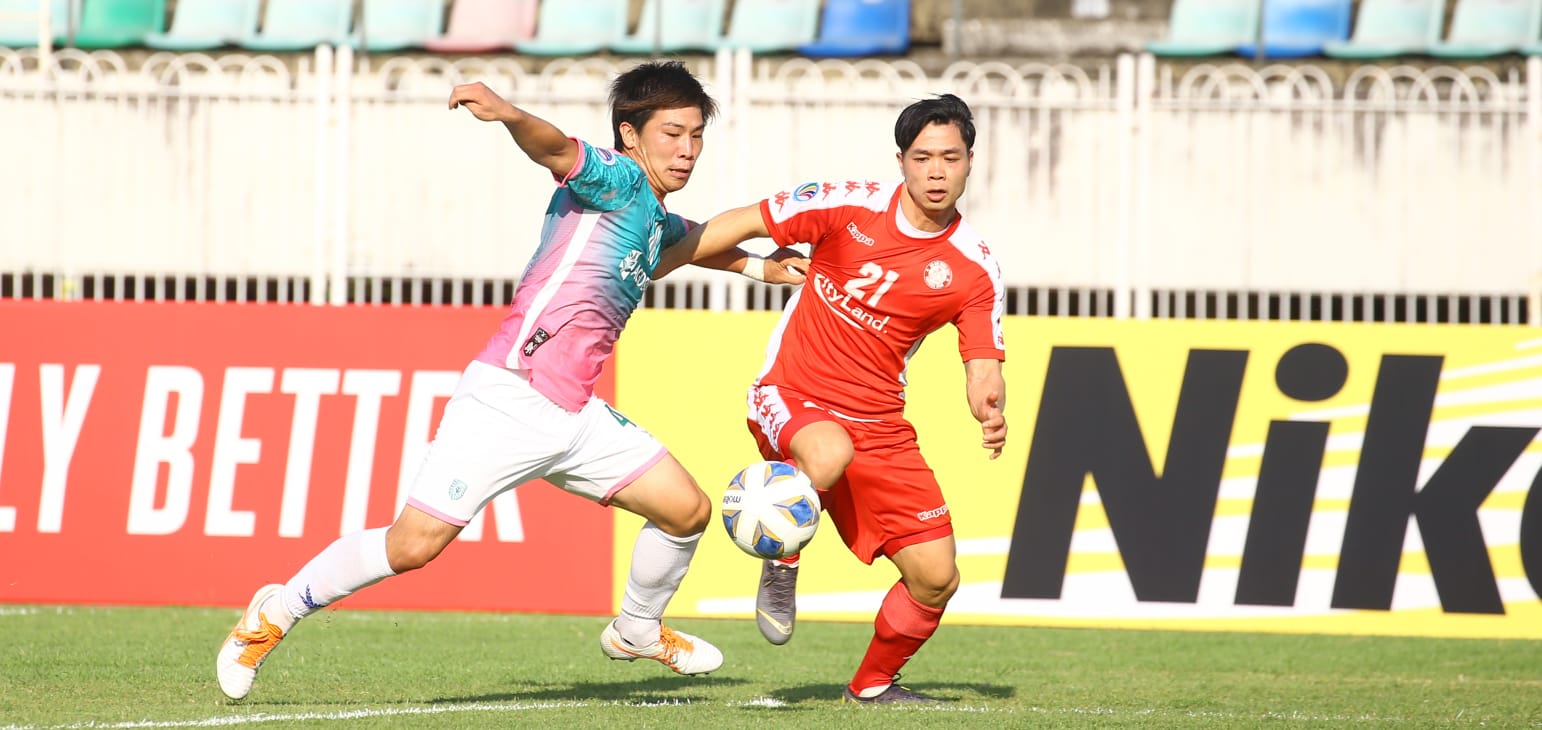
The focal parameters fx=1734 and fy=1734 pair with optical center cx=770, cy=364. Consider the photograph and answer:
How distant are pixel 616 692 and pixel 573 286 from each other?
168 centimetres

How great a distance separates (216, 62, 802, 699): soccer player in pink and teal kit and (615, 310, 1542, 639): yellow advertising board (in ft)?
10.3

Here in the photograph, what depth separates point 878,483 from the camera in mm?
6422

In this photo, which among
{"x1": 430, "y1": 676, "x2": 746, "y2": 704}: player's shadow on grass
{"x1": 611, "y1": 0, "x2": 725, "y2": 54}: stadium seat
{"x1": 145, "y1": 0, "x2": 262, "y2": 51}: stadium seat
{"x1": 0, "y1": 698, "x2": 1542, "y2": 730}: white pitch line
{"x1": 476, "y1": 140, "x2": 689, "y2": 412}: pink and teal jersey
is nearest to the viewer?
{"x1": 0, "y1": 698, "x2": 1542, "y2": 730}: white pitch line

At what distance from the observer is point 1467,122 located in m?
11.5

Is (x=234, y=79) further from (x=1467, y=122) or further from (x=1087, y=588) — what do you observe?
(x=1467, y=122)

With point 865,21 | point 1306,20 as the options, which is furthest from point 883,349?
point 1306,20

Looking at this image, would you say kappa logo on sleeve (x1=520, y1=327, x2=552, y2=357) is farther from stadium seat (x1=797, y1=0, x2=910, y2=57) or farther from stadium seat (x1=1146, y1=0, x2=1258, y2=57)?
stadium seat (x1=1146, y1=0, x2=1258, y2=57)

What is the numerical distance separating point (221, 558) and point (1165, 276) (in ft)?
21.0

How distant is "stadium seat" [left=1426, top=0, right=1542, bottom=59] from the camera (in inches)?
613

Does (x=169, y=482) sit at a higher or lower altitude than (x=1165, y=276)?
lower

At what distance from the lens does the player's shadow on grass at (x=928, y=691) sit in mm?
6594

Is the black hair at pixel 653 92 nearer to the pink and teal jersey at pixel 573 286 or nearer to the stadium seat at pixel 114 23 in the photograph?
the pink and teal jersey at pixel 573 286

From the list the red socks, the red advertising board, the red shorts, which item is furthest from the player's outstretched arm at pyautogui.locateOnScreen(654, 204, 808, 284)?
the red advertising board

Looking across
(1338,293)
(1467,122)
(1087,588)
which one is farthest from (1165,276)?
(1087,588)
